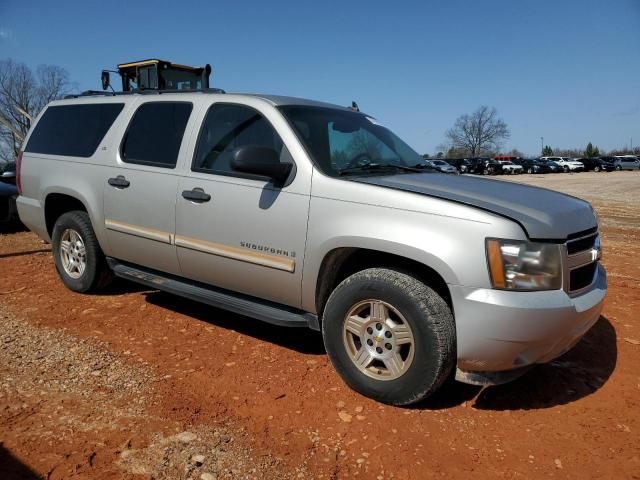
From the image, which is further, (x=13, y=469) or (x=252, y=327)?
(x=252, y=327)

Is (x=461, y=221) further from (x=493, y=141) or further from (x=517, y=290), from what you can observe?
(x=493, y=141)

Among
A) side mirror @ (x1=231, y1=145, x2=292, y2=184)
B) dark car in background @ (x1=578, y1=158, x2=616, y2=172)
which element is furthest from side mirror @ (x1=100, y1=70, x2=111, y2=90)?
dark car in background @ (x1=578, y1=158, x2=616, y2=172)

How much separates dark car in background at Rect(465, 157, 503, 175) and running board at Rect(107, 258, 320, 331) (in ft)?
154

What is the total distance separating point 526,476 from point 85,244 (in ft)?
13.8

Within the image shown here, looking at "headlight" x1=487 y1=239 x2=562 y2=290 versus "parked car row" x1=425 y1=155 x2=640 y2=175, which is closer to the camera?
"headlight" x1=487 y1=239 x2=562 y2=290

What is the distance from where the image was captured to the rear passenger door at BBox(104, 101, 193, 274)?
412 cm

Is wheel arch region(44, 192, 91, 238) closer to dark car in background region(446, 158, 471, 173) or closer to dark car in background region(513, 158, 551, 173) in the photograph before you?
dark car in background region(446, 158, 471, 173)

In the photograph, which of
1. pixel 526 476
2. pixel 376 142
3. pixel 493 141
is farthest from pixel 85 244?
pixel 493 141

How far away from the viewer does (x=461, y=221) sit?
9.20 ft

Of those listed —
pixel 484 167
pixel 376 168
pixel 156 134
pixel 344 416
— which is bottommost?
pixel 344 416

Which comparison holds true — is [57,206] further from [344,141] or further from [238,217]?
[344,141]

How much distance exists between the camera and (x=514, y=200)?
3125mm

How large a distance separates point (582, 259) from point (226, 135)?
Answer: 259cm

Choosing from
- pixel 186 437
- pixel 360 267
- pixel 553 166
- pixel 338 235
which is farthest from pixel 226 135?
pixel 553 166
